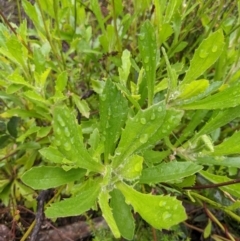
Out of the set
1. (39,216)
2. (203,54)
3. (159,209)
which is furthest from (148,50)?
(39,216)

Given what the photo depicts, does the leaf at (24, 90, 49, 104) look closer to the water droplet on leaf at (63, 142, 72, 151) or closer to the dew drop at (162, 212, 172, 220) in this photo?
the water droplet on leaf at (63, 142, 72, 151)

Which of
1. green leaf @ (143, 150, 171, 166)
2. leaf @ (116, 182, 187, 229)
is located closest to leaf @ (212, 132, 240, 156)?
green leaf @ (143, 150, 171, 166)

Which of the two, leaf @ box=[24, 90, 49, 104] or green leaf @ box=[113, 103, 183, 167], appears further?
leaf @ box=[24, 90, 49, 104]

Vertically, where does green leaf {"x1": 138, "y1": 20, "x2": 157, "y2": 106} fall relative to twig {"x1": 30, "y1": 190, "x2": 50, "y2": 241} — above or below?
above

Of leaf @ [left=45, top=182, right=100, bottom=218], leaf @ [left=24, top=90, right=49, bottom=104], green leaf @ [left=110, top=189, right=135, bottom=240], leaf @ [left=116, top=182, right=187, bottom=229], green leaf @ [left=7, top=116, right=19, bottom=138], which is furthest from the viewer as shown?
green leaf @ [left=7, top=116, right=19, bottom=138]

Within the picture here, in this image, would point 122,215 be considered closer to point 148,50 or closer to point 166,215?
point 166,215

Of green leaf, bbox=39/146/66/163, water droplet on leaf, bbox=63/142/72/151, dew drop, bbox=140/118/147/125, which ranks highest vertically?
dew drop, bbox=140/118/147/125

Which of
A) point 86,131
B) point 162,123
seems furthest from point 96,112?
point 162,123
